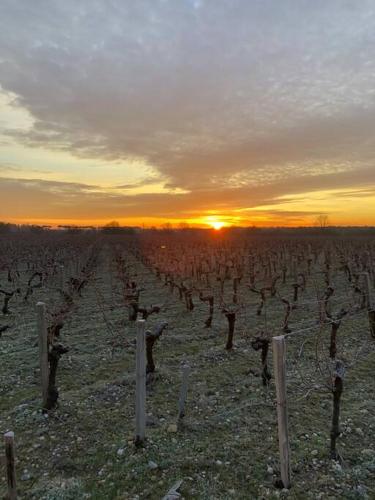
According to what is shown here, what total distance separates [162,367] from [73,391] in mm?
1799

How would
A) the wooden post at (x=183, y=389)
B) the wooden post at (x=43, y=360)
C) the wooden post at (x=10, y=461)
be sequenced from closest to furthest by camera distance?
the wooden post at (x=10, y=461) < the wooden post at (x=183, y=389) < the wooden post at (x=43, y=360)

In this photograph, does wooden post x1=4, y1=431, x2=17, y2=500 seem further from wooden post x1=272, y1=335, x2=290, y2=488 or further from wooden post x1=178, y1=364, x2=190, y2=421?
wooden post x1=272, y1=335, x2=290, y2=488

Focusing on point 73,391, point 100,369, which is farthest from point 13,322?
point 73,391

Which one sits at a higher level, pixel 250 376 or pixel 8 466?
pixel 8 466

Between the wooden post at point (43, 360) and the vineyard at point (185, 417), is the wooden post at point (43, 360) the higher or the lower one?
the higher one

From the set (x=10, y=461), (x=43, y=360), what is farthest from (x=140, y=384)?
(x=43, y=360)

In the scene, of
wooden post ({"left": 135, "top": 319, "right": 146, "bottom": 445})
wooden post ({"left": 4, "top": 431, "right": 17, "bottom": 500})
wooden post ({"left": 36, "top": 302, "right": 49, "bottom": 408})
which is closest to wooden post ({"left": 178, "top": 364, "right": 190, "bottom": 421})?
wooden post ({"left": 135, "top": 319, "right": 146, "bottom": 445})

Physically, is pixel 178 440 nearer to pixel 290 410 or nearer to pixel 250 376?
pixel 290 410

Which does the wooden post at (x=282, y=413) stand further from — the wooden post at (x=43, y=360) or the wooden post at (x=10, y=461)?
the wooden post at (x=43, y=360)

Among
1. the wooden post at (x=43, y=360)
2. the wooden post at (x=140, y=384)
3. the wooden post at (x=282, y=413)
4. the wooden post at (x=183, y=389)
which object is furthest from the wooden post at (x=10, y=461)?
the wooden post at (x=282, y=413)

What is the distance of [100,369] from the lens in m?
7.27

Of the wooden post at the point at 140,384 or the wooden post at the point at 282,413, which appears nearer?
the wooden post at the point at 282,413

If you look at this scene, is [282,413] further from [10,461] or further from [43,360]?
[43,360]

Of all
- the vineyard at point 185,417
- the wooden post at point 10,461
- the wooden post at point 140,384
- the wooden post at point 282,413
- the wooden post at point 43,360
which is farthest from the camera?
the wooden post at point 43,360
